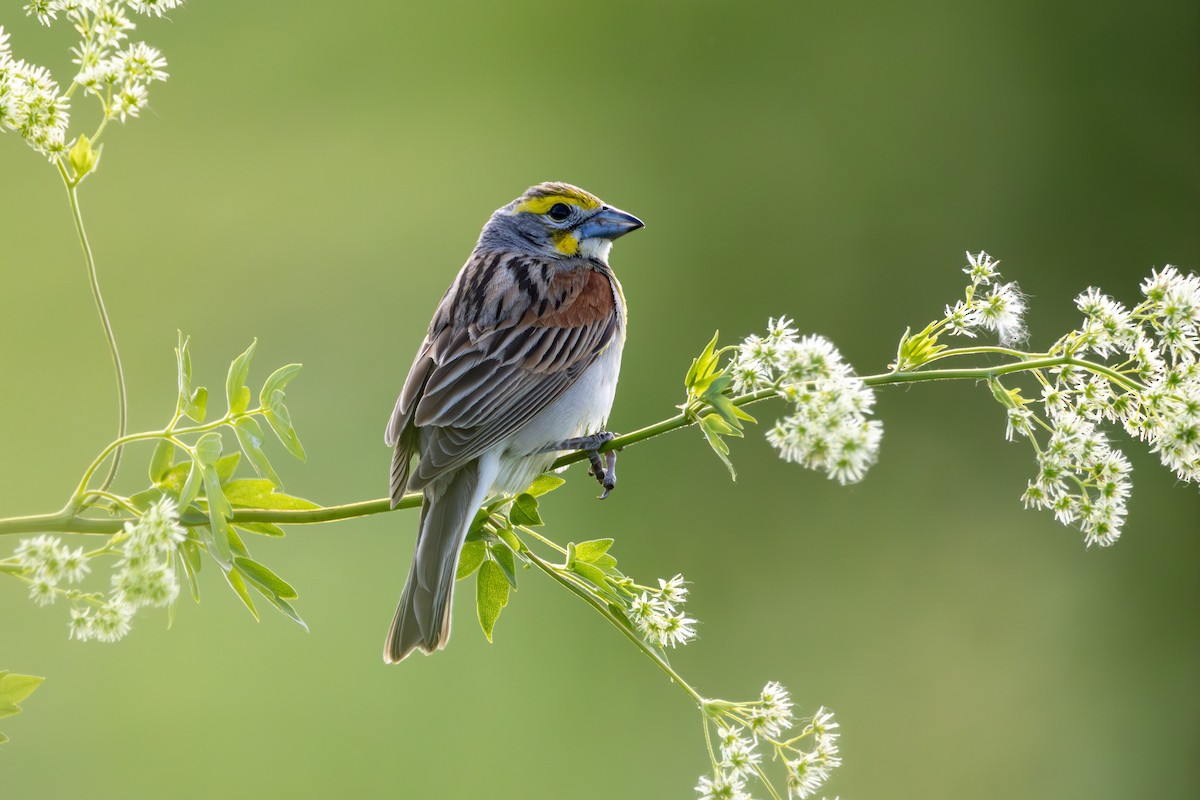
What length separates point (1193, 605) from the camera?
6.70 meters

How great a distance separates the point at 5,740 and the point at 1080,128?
692 cm

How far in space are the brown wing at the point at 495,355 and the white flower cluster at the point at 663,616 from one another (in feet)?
2.05

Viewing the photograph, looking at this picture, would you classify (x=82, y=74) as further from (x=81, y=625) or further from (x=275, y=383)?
(x=81, y=625)

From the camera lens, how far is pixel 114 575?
1.25m

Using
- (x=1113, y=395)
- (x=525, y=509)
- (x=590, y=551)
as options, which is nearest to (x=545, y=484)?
(x=525, y=509)

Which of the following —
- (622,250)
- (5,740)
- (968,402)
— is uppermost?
(622,250)

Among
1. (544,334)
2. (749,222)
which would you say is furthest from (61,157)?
(749,222)

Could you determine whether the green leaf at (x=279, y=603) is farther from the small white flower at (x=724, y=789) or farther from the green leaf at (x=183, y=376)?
the small white flower at (x=724, y=789)

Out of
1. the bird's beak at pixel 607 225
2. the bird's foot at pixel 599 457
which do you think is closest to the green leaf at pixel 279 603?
the bird's foot at pixel 599 457

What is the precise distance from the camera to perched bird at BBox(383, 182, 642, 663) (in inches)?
82.7

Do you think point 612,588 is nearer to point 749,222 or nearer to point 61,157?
point 61,157

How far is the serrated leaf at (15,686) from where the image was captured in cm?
136

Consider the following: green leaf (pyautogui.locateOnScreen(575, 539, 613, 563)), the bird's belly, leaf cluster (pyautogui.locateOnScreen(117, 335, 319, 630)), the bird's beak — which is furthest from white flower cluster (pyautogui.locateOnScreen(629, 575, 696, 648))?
the bird's beak

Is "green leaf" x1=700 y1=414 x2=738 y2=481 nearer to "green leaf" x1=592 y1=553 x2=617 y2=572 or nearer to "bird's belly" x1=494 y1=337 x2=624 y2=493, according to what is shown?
"green leaf" x1=592 y1=553 x2=617 y2=572
